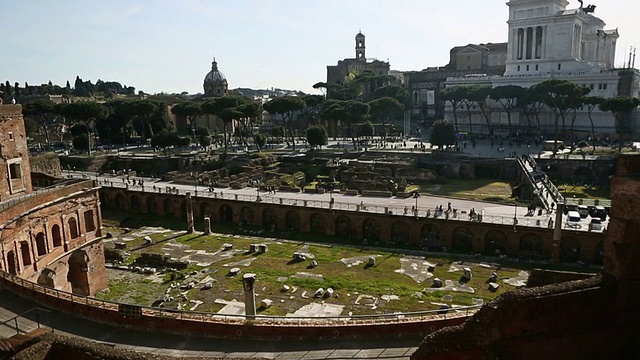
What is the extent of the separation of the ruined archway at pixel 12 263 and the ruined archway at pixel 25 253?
78 cm

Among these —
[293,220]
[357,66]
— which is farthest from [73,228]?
[357,66]

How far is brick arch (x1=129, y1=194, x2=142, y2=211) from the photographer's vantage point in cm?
4850

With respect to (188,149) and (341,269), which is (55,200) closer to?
(341,269)

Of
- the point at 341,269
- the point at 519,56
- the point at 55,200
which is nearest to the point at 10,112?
the point at 55,200

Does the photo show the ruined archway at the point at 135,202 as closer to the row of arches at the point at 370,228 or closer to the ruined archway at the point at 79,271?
the row of arches at the point at 370,228

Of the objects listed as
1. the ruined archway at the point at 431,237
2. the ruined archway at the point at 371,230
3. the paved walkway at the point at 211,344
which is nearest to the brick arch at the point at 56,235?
the paved walkway at the point at 211,344

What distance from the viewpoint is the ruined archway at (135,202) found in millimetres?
48625

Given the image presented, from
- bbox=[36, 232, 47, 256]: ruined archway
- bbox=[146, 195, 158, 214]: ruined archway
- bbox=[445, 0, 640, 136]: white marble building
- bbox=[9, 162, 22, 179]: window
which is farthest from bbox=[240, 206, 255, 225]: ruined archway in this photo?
bbox=[445, 0, 640, 136]: white marble building

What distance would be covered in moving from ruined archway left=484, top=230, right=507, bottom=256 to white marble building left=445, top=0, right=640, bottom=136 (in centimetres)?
4761

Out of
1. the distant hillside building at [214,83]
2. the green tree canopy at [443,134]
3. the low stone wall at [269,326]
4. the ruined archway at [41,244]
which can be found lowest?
the low stone wall at [269,326]

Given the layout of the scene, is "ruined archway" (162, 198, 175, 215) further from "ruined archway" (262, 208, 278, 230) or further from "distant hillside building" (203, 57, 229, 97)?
"distant hillside building" (203, 57, 229, 97)

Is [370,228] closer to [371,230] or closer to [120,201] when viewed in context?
[371,230]

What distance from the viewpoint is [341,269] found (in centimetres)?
3041

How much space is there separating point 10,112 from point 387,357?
2522 centimetres
